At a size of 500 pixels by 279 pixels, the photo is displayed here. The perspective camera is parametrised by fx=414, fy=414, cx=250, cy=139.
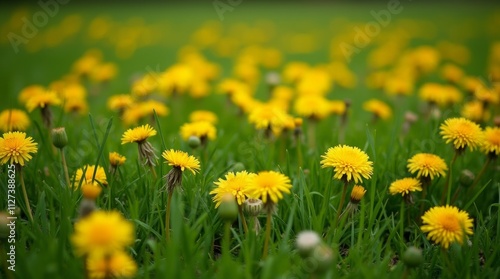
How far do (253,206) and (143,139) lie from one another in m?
0.55

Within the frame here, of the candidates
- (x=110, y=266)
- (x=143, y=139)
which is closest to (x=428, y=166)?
(x=143, y=139)

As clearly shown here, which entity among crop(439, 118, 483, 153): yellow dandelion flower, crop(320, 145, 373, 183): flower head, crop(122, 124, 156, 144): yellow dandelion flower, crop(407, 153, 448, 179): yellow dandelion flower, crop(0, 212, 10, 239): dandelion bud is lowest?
crop(407, 153, 448, 179): yellow dandelion flower

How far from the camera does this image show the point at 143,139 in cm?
166

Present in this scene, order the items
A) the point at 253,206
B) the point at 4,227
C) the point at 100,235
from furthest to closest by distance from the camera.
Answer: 1. the point at 253,206
2. the point at 4,227
3. the point at 100,235

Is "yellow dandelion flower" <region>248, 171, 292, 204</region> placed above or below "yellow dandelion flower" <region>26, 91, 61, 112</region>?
below

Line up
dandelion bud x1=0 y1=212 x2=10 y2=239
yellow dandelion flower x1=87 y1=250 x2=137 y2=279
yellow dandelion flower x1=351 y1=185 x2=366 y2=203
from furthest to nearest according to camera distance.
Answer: yellow dandelion flower x1=351 y1=185 x2=366 y2=203 → dandelion bud x1=0 y1=212 x2=10 y2=239 → yellow dandelion flower x1=87 y1=250 x2=137 y2=279

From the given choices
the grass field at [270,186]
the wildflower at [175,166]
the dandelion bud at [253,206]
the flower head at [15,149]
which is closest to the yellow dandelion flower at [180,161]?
the wildflower at [175,166]

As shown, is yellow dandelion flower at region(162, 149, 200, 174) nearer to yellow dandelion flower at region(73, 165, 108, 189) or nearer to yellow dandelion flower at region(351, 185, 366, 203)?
yellow dandelion flower at region(73, 165, 108, 189)

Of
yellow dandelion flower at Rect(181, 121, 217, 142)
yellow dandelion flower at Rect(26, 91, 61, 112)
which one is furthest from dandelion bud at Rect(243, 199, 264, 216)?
yellow dandelion flower at Rect(26, 91, 61, 112)

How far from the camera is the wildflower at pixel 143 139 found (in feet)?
5.38

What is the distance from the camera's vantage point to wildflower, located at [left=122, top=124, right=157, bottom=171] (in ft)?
5.38

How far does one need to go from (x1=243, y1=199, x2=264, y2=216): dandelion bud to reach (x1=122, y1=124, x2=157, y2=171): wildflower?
475mm

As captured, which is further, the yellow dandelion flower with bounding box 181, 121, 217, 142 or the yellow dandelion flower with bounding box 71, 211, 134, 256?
the yellow dandelion flower with bounding box 181, 121, 217, 142

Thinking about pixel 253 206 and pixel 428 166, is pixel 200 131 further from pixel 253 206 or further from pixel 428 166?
pixel 428 166
